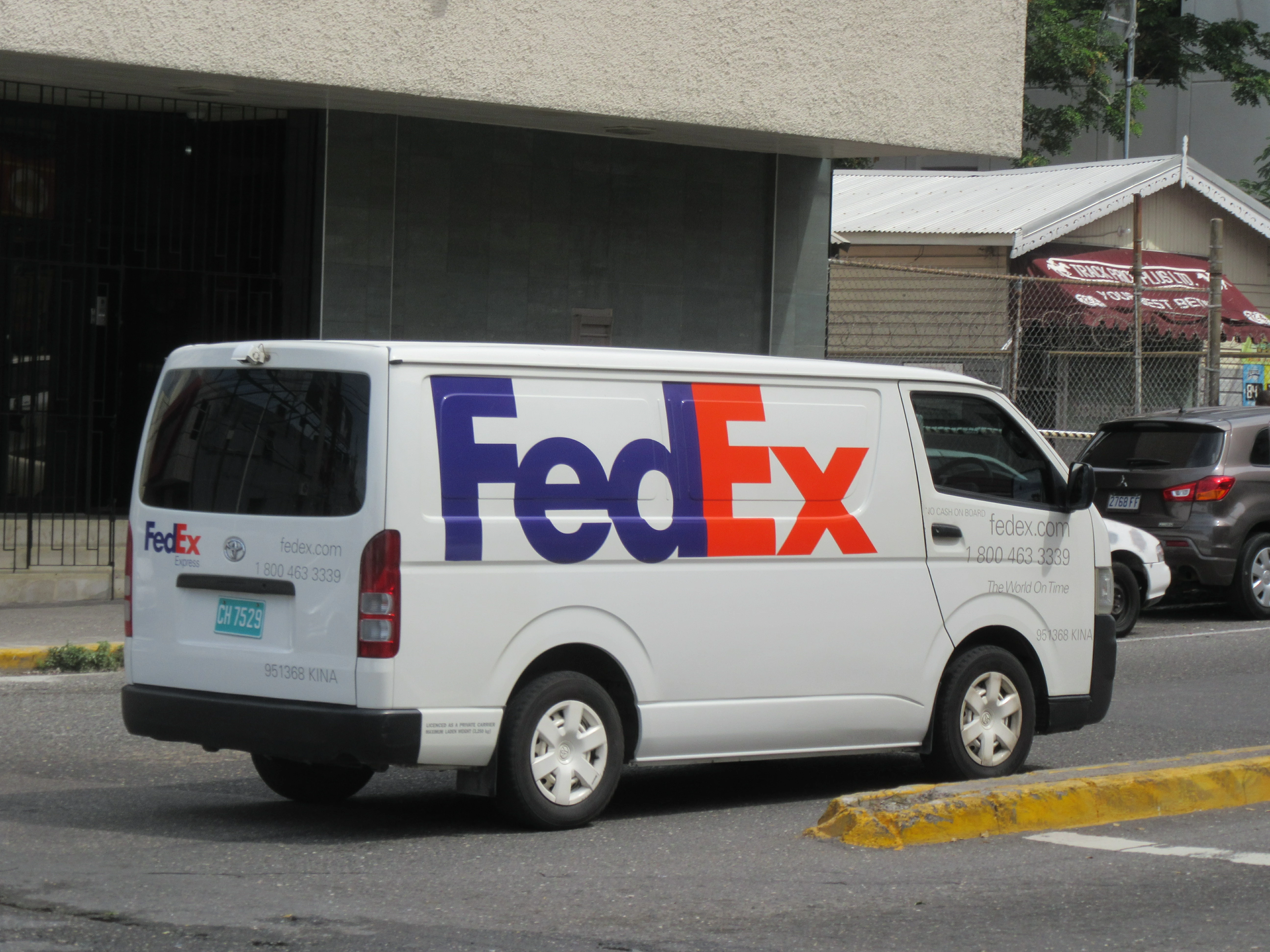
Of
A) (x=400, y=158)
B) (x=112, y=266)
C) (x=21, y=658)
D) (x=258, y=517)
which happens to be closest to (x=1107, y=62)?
(x=400, y=158)

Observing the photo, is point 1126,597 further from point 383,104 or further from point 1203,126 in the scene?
point 1203,126

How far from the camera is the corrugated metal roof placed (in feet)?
85.9

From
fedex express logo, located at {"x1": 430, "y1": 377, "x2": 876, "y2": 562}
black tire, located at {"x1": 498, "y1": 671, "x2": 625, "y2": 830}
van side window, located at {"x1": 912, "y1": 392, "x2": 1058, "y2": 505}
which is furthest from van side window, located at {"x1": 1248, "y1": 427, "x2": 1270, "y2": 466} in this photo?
black tire, located at {"x1": 498, "y1": 671, "x2": 625, "y2": 830}

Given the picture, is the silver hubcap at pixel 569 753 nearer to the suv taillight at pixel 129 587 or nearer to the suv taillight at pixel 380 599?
the suv taillight at pixel 380 599

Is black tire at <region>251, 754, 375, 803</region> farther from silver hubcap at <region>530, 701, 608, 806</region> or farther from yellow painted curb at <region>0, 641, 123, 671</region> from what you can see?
yellow painted curb at <region>0, 641, 123, 671</region>

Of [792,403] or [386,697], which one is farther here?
[792,403]

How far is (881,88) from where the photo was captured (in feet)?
55.2

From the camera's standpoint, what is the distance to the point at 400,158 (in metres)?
16.0

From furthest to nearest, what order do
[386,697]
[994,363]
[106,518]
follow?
1. [994,363]
2. [106,518]
3. [386,697]

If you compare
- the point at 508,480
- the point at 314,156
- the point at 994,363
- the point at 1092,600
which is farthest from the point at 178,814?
the point at 994,363

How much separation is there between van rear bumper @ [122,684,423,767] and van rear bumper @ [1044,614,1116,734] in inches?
133

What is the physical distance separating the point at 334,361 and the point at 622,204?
10901 millimetres

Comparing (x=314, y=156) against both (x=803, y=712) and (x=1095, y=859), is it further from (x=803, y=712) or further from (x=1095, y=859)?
(x=1095, y=859)

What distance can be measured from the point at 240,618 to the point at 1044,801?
3.28 meters
